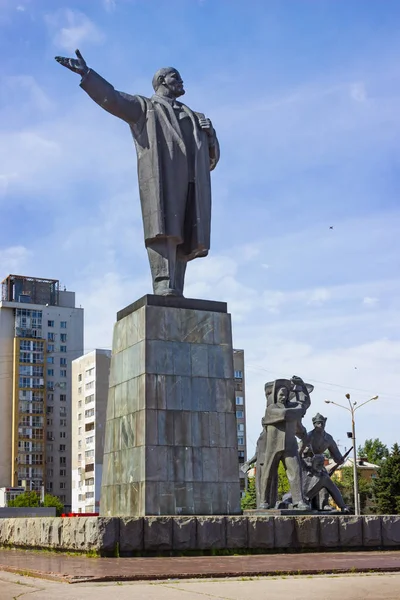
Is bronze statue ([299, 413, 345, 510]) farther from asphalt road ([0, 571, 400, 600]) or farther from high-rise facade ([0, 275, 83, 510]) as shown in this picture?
high-rise facade ([0, 275, 83, 510])

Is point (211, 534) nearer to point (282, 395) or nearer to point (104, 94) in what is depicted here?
point (282, 395)

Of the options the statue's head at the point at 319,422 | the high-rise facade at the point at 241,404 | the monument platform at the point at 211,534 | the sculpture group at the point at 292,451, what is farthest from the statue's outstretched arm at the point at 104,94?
the high-rise facade at the point at 241,404

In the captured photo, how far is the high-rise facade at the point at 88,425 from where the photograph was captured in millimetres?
85125

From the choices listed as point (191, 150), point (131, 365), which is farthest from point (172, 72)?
point (131, 365)

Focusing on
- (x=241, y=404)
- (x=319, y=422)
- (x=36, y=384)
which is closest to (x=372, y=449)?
(x=241, y=404)

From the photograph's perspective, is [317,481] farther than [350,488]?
No

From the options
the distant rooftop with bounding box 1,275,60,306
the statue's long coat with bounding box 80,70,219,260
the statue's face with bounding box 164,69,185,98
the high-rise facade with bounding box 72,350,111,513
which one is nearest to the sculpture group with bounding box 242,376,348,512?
the statue's long coat with bounding box 80,70,219,260

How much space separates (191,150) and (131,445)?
5211 millimetres

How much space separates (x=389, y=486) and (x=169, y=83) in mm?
38766

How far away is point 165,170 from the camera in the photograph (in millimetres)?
14117

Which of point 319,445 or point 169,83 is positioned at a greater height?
point 169,83

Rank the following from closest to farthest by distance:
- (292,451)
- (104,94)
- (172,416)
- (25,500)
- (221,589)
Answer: (221,589) → (172,416) → (104,94) → (292,451) → (25,500)

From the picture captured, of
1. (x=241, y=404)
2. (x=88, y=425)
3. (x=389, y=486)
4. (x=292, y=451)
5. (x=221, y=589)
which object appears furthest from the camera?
(x=241, y=404)

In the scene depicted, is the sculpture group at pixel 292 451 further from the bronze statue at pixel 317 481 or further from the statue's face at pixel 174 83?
the statue's face at pixel 174 83
